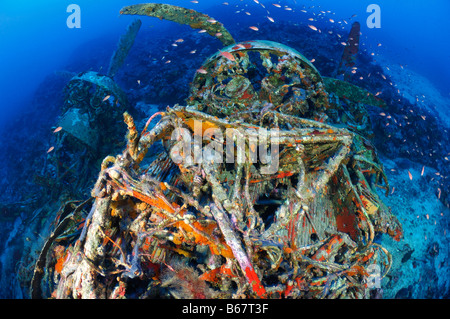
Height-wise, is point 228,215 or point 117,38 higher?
point 228,215

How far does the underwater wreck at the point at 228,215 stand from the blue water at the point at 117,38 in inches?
183

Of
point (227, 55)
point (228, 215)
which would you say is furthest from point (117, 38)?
point (228, 215)

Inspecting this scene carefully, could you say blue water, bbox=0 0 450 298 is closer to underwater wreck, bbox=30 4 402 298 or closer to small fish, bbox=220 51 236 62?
underwater wreck, bbox=30 4 402 298

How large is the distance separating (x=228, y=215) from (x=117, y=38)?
38.8 m

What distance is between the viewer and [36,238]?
612 cm

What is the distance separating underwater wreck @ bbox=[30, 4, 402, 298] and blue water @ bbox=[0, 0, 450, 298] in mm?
4647

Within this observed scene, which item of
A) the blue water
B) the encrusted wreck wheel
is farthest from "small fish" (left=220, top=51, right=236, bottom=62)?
the blue water

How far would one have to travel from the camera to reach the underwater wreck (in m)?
2.39

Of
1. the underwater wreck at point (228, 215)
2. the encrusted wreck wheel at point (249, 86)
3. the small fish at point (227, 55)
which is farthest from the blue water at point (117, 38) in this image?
the small fish at point (227, 55)

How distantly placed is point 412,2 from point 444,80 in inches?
2780

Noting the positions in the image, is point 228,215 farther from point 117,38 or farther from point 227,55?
point 117,38

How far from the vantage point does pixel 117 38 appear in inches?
1291

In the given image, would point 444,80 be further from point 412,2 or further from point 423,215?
point 412,2
